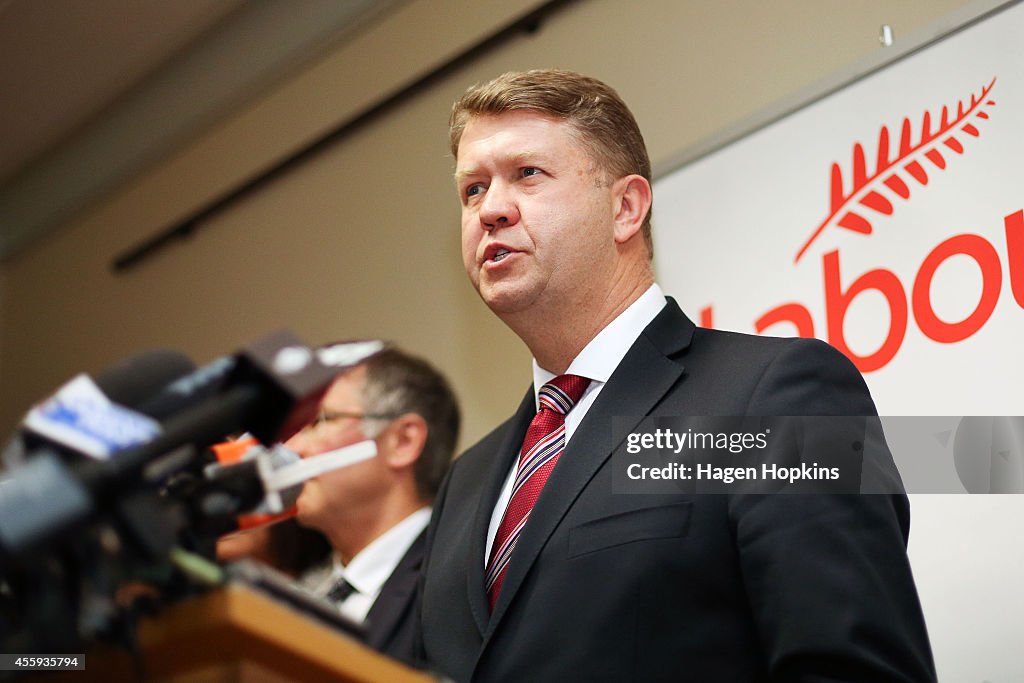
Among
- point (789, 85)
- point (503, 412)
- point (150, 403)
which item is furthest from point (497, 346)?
point (150, 403)

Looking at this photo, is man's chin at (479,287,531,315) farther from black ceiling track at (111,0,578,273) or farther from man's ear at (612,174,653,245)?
black ceiling track at (111,0,578,273)

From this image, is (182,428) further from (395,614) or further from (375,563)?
(375,563)

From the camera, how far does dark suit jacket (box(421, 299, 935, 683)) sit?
1384 mm

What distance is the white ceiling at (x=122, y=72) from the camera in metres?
4.02

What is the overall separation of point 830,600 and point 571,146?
921mm

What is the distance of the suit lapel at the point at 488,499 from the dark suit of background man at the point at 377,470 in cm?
86

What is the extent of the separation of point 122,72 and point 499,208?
9.40ft

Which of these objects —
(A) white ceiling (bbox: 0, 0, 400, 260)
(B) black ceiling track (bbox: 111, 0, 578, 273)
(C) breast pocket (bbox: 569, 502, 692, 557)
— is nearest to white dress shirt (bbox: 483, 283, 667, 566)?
(C) breast pocket (bbox: 569, 502, 692, 557)

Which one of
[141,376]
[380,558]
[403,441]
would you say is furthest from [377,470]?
[141,376]

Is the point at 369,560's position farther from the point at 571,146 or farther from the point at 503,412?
the point at 571,146

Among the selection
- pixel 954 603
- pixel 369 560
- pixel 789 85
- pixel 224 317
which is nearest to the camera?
pixel 954 603

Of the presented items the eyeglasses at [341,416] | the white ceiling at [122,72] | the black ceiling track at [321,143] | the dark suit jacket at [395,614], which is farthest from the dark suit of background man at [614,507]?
the white ceiling at [122,72]

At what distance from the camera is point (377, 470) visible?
2969 mm

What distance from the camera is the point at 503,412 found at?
10.4 ft
